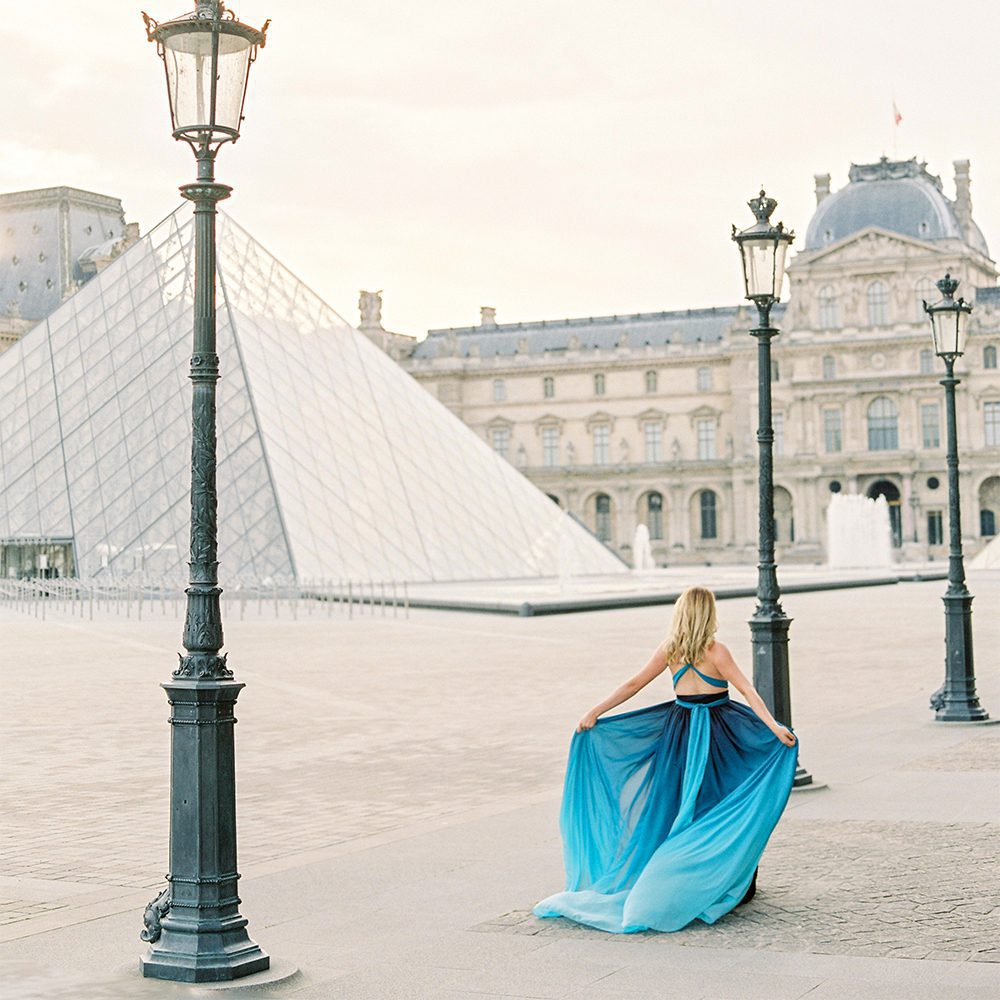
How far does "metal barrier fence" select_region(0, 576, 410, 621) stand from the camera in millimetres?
31766

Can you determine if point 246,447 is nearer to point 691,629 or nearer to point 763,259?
point 763,259

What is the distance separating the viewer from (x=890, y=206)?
8100 centimetres

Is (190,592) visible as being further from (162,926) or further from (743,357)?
(743,357)

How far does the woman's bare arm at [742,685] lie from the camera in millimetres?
6629

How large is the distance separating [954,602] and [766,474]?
12.3 ft

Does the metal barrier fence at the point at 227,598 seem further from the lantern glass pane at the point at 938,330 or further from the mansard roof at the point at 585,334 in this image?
the mansard roof at the point at 585,334

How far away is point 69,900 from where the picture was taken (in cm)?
691

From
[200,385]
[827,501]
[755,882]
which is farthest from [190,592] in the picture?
[827,501]

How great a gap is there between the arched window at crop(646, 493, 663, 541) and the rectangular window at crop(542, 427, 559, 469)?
5509 millimetres

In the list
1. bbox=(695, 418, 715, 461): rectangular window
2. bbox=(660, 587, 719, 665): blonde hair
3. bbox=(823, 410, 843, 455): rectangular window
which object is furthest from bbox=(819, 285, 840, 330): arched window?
bbox=(660, 587, 719, 665): blonde hair

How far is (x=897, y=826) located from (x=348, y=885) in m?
2.75

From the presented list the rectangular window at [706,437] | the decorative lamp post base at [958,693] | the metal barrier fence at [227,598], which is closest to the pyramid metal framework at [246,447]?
the metal barrier fence at [227,598]

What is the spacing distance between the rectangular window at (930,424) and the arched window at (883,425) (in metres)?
1.22

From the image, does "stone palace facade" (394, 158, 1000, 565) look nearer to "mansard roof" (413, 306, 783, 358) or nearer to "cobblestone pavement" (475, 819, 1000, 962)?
"mansard roof" (413, 306, 783, 358)
